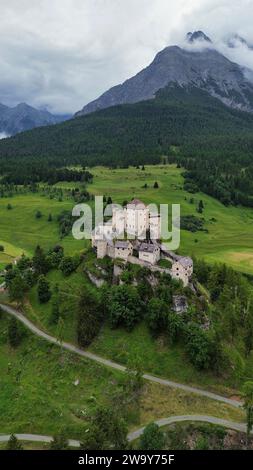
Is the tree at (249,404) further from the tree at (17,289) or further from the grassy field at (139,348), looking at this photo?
the tree at (17,289)

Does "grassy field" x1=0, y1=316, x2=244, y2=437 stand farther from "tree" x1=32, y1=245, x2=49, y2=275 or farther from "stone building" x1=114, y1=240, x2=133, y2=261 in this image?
"tree" x1=32, y1=245, x2=49, y2=275

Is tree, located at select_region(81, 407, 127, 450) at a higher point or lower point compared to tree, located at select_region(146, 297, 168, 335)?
lower

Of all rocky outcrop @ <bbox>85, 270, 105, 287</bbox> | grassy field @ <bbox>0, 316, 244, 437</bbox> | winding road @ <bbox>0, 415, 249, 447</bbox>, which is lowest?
winding road @ <bbox>0, 415, 249, 447</bbox>

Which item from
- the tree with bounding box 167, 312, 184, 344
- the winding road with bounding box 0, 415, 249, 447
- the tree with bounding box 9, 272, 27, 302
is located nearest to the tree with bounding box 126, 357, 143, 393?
the winding road with bounding box 0, 415, 249, 447

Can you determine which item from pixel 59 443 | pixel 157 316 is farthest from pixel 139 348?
pixel 59 443

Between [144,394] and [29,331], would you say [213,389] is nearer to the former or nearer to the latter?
[144,394]

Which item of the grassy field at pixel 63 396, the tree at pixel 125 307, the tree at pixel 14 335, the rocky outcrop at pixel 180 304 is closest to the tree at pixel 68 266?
the tree at pixel 125 307

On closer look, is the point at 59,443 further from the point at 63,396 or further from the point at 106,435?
the point at 63,396
